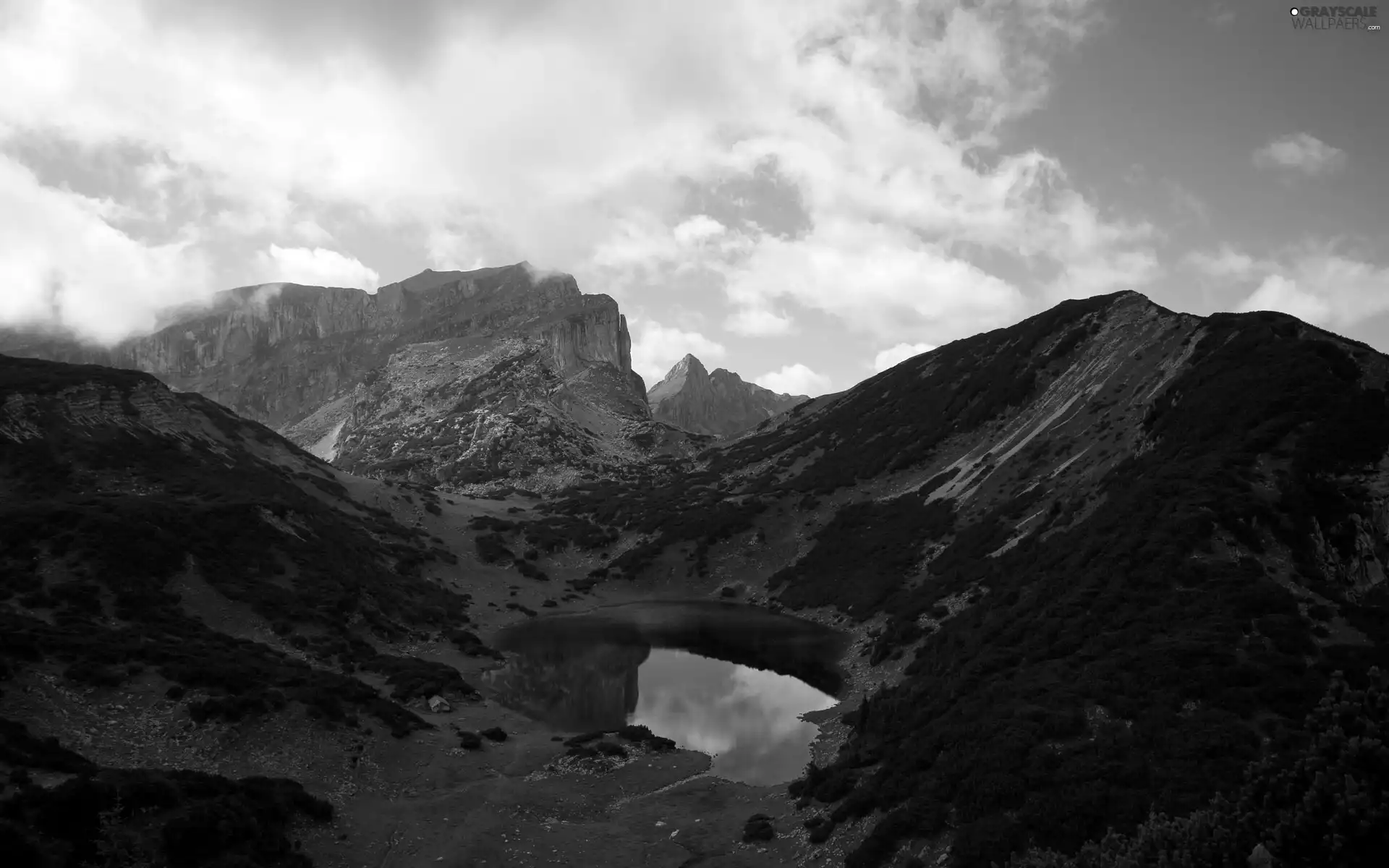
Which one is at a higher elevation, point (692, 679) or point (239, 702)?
point (239, 702)

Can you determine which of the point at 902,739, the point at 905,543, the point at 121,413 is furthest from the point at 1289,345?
the point at 121,413

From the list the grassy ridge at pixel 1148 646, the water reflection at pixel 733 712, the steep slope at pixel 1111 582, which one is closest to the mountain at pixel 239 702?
the water reflection at pixel 733 712

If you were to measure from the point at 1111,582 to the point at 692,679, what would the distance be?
98.3ft

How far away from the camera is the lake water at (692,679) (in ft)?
124

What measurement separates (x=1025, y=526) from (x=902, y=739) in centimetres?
3245

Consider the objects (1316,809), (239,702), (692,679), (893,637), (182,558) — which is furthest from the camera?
(692,679)

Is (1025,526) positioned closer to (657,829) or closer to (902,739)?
(902,739)

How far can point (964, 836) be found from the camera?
1745cm

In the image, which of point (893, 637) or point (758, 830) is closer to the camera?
point (758, 830)

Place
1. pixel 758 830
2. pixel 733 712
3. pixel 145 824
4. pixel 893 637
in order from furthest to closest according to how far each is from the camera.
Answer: pixel 893 637 → pixel 733 712 → pixel 758 830 → pixel 145 824

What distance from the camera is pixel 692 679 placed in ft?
169

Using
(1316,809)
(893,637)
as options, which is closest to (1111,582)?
(893,637)

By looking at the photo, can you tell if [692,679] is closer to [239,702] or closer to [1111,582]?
[1111,582]

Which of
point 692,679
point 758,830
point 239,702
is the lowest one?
point 758,830
